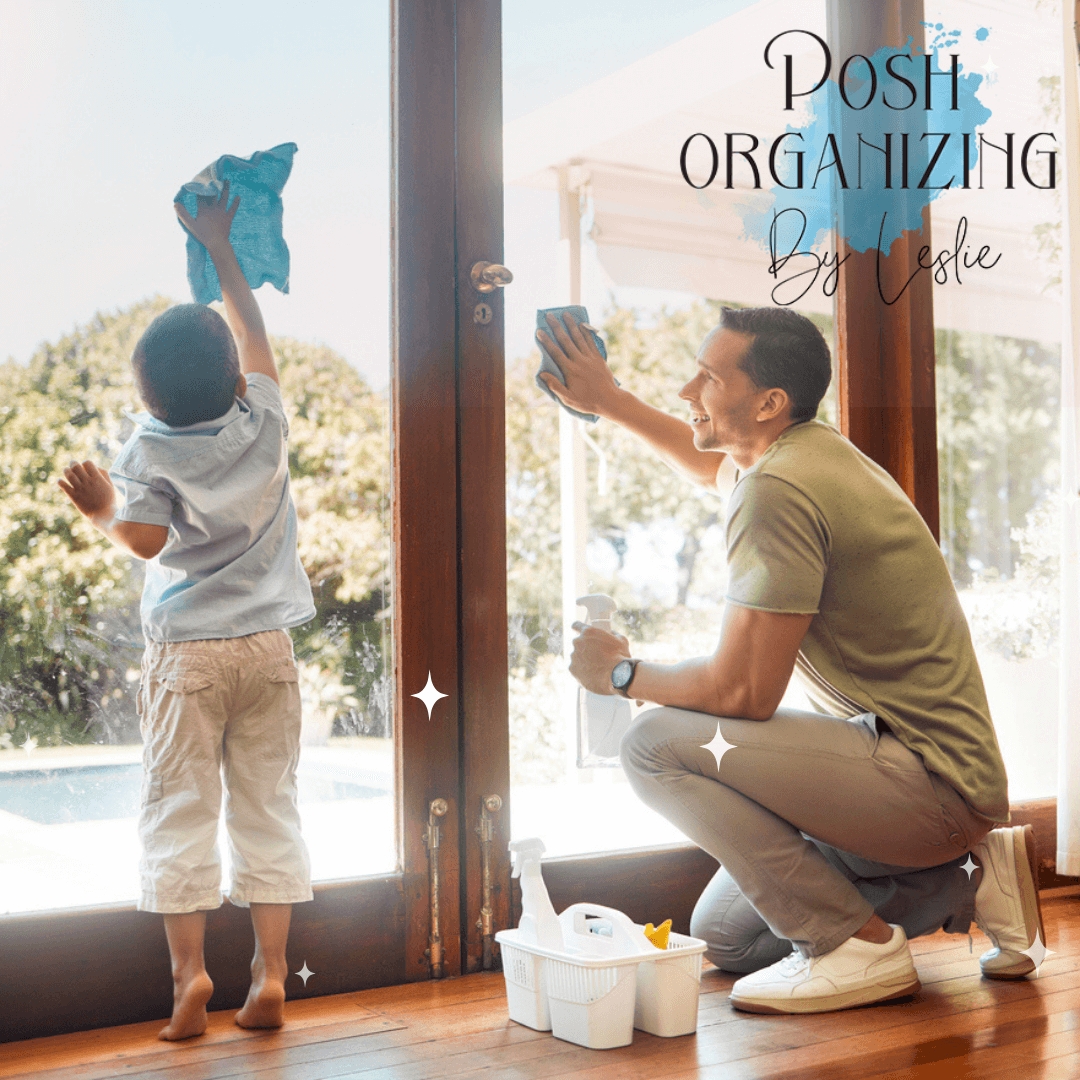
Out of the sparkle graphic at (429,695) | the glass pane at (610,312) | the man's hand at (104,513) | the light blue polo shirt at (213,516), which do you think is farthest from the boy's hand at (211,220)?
the sparkle graphic at (429,695)

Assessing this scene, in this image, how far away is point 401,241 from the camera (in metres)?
1.94

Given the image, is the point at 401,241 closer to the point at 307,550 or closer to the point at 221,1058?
the point at 307,550

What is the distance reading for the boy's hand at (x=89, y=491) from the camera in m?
1.62

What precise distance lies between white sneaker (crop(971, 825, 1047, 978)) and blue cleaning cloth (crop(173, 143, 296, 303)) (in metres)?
1.43

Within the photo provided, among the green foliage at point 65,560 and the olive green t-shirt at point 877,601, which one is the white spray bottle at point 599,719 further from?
the green foliage at point 65,560

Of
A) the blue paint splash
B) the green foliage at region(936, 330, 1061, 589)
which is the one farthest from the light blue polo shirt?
the green foliage at region(936, 330, 1061, 589)

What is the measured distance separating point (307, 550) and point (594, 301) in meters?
0.69

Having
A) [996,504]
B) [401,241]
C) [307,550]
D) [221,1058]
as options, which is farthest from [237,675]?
[996,504]

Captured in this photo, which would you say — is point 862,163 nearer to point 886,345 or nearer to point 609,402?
point 886,345

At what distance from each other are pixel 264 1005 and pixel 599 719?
74cm

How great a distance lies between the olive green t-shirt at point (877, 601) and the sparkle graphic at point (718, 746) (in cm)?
20

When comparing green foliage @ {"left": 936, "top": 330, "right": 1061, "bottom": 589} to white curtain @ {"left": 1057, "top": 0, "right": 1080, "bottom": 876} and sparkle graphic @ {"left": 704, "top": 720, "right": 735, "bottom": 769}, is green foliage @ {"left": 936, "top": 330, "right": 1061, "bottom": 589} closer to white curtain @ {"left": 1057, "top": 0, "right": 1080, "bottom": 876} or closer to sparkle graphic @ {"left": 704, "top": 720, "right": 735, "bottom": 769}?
white curtain @ {"left": 1057, "top": 0, "right": 1080, "bottom": 876}

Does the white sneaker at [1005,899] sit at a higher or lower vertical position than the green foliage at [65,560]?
lower

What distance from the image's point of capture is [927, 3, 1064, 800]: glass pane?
254 centimetres
